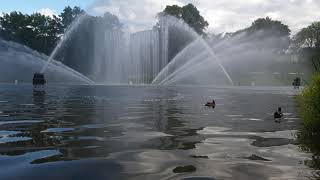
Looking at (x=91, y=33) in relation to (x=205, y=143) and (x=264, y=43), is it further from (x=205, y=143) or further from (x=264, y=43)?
(x=205, y=143)

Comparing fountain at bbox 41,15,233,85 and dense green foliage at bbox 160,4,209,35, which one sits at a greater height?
dense green foliage at bbox 160,4,209,35

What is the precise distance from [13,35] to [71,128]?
87756 millimetres

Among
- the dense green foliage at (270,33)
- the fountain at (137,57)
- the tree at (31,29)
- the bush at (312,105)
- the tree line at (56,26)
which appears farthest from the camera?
the dense green foliage at (270,33)

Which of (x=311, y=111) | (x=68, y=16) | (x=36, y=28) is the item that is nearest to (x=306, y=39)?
(x=68, y=16)

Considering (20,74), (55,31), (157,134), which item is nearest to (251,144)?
(157,134)

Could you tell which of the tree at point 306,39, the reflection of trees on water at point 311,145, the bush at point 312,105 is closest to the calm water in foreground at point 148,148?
the reflection of trees on water at point 311,145

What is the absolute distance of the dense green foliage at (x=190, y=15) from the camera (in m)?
104

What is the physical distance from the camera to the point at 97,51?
88000 millimetres

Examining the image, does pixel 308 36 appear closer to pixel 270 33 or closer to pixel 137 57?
pixel 270 33

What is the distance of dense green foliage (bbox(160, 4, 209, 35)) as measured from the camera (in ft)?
341

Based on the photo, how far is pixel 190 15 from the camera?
10425cm

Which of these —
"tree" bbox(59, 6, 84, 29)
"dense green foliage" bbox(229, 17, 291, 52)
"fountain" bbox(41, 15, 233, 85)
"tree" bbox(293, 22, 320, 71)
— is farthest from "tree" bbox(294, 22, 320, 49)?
"tree" bbox(59, 6, 84, 29)

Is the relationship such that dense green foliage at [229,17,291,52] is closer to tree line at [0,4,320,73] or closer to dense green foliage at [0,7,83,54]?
tree line at [0,4,320,73]

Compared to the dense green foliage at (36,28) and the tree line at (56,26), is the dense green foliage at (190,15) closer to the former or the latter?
the tree line at (56,26)
